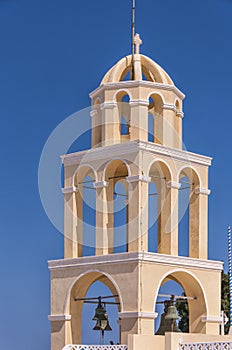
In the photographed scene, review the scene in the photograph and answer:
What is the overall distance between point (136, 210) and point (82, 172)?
191 centimetres

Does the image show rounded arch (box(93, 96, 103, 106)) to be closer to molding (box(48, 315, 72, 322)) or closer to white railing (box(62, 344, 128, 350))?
molding (box(48, 315, 72, 322))

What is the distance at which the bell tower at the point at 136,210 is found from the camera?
1900cm

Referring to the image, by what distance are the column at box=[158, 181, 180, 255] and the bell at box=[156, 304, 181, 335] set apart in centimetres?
Result: 123

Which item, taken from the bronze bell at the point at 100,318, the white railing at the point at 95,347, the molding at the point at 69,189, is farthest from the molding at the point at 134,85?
the white railing at the point at 95,347

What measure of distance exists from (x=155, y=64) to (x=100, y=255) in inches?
177

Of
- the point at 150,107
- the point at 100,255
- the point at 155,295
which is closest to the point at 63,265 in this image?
the point at 100,255

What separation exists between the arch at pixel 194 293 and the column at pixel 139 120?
3.00 metres

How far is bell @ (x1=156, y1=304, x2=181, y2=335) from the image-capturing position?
63.3 feet

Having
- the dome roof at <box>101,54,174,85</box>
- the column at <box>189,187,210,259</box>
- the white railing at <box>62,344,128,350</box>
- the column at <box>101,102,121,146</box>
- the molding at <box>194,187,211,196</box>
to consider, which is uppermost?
the dome roof at <box>101,54,174,85</box>

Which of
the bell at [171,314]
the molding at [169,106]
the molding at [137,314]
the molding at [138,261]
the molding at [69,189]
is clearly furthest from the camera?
the molding at [69,189]

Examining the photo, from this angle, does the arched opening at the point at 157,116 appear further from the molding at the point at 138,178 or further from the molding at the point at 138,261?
the molding at the point at 138,261

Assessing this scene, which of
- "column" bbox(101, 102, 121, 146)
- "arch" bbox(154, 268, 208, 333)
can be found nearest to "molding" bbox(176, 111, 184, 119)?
"column" bbox(101, 102, 121, 146)

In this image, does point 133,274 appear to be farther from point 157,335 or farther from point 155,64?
point 155,64

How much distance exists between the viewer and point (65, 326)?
1989 centimetres
